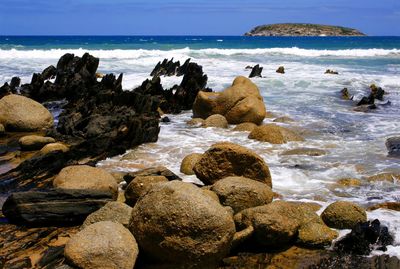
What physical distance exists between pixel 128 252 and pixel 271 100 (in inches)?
496

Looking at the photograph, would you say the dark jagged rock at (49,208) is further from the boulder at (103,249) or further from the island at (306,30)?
the island at (306,30)

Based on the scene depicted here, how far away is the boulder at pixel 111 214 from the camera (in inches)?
201

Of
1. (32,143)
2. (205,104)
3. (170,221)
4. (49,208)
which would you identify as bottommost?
(32,143)

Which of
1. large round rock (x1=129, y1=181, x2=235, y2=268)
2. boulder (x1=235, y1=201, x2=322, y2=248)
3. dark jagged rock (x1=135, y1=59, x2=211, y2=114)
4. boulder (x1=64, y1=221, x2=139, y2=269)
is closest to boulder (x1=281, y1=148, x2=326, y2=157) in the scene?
boulder (x1=235, y1=201, x2=322, y2=248)

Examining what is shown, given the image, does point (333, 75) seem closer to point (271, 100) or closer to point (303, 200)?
point (271, 100)

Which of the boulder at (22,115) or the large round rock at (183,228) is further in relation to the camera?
the boulder at (22,115)

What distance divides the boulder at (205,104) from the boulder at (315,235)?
7.61 meters

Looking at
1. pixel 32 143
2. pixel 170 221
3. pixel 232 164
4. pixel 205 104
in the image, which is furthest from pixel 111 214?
pixel 205 104

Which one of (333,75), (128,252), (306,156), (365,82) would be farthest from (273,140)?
(333,75)

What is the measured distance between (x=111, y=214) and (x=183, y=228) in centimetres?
119

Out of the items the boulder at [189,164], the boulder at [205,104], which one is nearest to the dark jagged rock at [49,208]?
the boulder at [189,164]

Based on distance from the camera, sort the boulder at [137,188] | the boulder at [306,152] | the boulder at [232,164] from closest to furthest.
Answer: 1. the boulder at [137,188]
2. the boulder at [232,164]
3. the boulder at [306,152]

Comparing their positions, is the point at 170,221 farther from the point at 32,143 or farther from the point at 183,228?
the point at 32,143

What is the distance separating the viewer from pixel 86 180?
6293 mm
